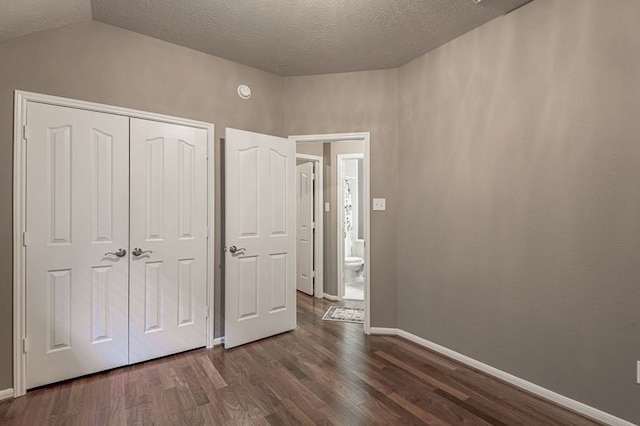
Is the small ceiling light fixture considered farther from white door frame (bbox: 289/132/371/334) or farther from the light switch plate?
the light switch plate

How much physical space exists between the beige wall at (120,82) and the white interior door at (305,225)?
1.27 metres

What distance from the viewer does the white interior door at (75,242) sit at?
2150 mm

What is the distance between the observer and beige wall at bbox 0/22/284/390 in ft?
6.74

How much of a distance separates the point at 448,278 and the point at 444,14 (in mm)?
2096

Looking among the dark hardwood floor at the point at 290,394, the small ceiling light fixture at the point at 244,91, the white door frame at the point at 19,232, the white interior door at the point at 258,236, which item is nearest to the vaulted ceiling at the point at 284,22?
the small ceiling light fixture at the point at 244,91

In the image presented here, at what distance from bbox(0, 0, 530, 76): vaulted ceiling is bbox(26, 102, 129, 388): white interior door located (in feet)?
2.23

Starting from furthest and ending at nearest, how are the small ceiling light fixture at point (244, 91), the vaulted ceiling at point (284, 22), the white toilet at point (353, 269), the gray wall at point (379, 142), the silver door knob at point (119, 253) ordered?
the white toilet at point (353, 269) < the gray wall at point (379, 142) < the small ceiling light fixture at point (244, 91) < the silver door knob at point (119, 253) < the vaulted ceiling at point (284, 22)

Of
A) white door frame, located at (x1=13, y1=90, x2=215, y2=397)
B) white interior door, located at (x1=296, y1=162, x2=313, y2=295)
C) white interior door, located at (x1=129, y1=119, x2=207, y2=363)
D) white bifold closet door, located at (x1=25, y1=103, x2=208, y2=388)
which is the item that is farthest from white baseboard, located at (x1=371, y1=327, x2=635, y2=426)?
white door frame, located at (x1=13, y1=90, x2=215, y2=397)

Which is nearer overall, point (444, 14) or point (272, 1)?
point (272, 1)

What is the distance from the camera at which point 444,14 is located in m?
2.31

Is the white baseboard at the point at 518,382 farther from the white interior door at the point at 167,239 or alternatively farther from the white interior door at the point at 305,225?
the white interior door at the point at 167,239

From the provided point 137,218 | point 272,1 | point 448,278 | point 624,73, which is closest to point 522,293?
point 448,278

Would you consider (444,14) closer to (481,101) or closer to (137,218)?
(481,101)

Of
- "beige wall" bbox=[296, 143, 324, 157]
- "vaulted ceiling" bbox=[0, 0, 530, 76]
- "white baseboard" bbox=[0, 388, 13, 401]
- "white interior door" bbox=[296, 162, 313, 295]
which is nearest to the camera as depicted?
"white baseboard" bbox=[0, 388, 13, 401]
